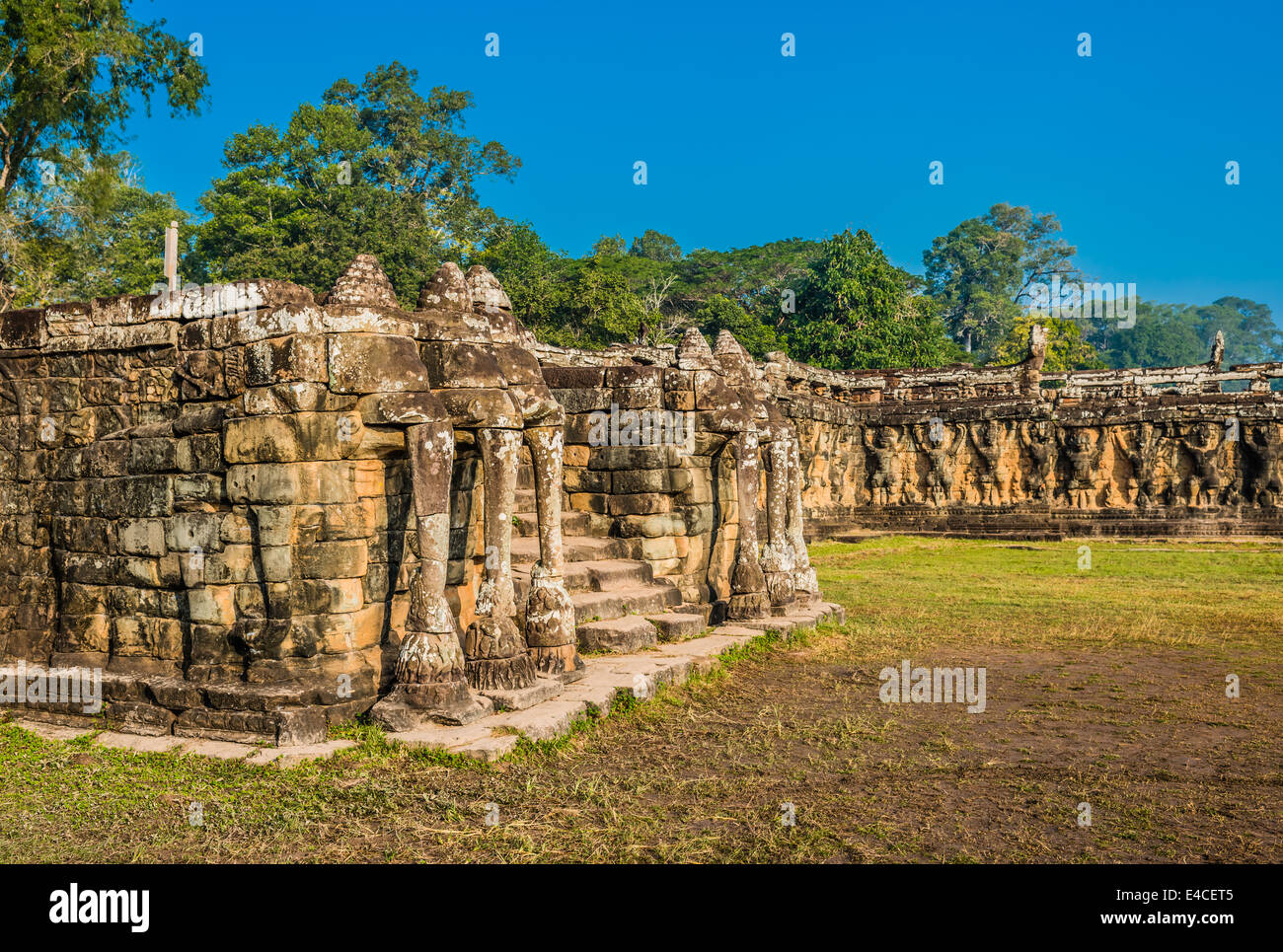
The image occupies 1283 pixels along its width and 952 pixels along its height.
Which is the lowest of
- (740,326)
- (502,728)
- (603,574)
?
(502,728)

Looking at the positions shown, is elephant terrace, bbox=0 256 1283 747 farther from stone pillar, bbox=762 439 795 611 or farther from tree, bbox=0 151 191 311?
tree, bbox=0 151 191 311

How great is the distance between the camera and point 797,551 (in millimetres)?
10914

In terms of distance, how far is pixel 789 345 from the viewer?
129 ft

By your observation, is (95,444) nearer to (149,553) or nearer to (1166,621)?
(149,553)

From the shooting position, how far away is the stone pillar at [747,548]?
9.80 metres

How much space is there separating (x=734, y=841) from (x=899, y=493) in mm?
22672

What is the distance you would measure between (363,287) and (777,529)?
537 cm

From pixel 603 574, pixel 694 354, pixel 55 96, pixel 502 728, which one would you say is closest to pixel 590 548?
pixel 603 574

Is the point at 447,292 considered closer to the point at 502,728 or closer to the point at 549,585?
the point at 549,585

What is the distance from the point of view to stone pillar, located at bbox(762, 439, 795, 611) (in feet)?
32.8

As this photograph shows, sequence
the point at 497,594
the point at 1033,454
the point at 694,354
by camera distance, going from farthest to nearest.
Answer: the point at 1033,454, the point at 694,354, the point at 497,594

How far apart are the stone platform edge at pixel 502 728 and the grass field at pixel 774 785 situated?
0.09 m

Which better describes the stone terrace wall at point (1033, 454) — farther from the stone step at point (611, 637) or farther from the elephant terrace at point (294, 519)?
the elephant terrace at point (294, 519)

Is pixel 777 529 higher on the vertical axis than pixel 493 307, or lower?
lower
